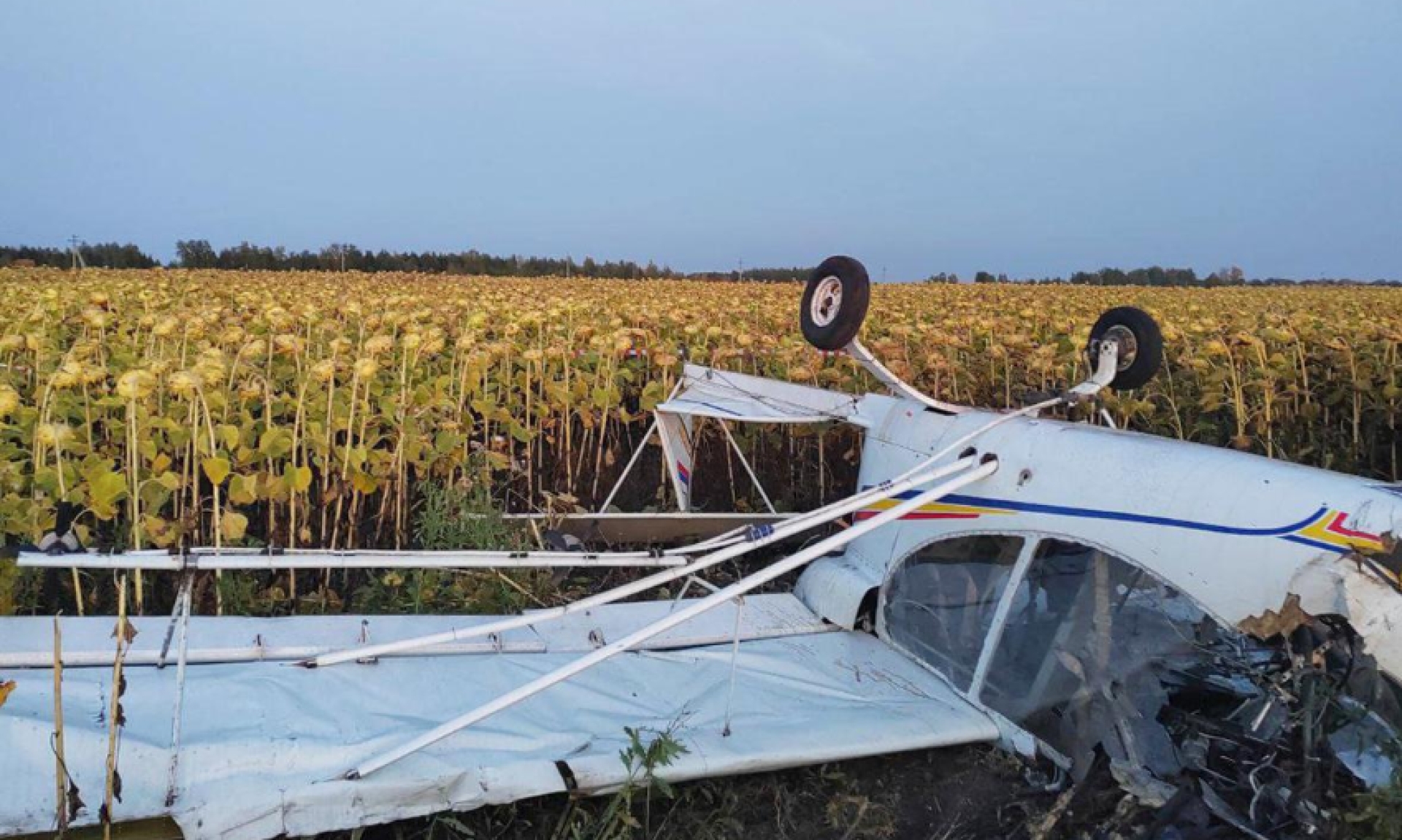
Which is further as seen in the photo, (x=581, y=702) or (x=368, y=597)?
(x=368, y=597)

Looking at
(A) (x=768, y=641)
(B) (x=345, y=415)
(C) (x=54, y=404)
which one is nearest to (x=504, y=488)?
(B) (x=345, y=415)

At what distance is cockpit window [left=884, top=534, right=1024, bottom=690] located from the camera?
3.88 m

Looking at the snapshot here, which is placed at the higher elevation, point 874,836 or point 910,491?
point 910,491

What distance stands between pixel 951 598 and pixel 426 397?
12.3ft

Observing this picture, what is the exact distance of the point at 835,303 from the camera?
4449 mm

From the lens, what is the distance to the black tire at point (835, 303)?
4.31 metres

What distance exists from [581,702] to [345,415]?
2944 millimetres

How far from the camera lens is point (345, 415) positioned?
6.13 meters

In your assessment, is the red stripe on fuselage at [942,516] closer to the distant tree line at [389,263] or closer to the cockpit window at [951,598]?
the cockpit window at [951,598]

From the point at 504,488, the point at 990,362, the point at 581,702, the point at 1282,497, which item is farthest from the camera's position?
the point at 990,362

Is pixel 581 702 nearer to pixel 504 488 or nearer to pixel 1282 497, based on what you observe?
pixel 1282 497

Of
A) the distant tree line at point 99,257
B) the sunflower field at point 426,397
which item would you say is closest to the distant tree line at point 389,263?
the distant tree line at point 99,257

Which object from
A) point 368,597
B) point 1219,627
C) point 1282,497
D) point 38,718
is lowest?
point 368,597

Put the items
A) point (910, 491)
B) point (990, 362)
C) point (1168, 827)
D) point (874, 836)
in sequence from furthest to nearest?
point (990, 362) < point (910, 491) < point (874, 836) < point (1168, 827)
